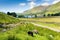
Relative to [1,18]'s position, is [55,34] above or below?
below

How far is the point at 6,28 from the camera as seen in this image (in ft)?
178

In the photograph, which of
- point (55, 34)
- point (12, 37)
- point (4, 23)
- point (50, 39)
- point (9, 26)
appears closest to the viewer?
point (12, 37)

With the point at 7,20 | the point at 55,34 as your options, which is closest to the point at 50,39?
the point at 55,34

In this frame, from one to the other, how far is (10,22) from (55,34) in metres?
17.4

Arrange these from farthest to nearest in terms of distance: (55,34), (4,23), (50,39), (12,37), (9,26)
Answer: (55,34) → (9,26) → (4,23) → (50,39) → (12,37)

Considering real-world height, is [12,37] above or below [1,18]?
below

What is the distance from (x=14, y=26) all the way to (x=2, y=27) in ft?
16.6

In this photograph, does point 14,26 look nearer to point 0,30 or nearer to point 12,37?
point 0,30

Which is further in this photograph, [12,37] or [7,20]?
[7,20]

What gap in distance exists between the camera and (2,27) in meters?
53.2

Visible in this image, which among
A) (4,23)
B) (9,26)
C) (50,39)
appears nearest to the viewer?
(50,39)

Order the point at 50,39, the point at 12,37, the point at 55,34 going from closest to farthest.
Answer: the point at 12,37 < the point at 50,39 < the point at 55,34

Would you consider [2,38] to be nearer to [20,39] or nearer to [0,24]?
[20,39]

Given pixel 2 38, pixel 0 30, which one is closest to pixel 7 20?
pixel 0 30
